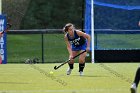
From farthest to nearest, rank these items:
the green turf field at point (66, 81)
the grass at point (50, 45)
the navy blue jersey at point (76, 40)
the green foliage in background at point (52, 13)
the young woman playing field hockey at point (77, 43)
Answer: the green foliage in background at point (52, 13) < the grass at point (50, 45) < the navy blue jersey at point (76, 40) < the young woman playing field hockey at point (77, 43) < the green turf field at point (66, 81)

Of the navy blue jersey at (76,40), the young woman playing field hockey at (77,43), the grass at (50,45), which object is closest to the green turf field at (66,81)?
the young woman playing field hockey at (77,43)

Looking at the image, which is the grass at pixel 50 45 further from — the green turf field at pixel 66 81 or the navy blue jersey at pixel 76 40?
the navy blue jersey at pixel 76 40

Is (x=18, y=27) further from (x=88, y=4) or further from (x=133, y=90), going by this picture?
(x=133, y=90)

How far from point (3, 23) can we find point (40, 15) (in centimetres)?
2258

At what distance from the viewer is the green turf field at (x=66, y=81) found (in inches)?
503

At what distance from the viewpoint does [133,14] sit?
24438 millimetres

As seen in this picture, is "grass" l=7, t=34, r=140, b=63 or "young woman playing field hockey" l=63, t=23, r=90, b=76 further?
"grass" l=7, t=34, r=140, b=63

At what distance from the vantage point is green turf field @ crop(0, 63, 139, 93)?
503 inches

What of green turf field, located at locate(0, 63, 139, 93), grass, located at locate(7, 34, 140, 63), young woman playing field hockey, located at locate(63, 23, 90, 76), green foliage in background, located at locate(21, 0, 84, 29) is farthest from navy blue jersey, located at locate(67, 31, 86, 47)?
green foliage in background, located at locate(21, 0, 84, 29)

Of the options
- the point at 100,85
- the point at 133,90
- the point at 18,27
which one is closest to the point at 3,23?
the point at 100,85

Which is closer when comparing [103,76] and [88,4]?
[103,76]

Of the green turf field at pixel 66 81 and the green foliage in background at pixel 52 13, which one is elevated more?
the green foliage in background at pixel 52 13

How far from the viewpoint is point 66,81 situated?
14.7m

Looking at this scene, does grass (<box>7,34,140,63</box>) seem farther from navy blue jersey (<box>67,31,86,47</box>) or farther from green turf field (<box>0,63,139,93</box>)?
navy blue jersey (<box>67,31,86,47</box>)
